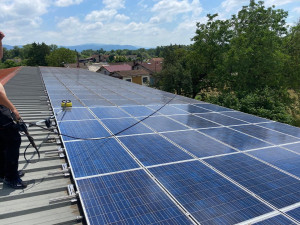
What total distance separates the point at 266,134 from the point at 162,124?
13.5 ft

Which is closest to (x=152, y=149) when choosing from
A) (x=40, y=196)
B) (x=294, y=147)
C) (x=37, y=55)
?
(x=40, y=196)

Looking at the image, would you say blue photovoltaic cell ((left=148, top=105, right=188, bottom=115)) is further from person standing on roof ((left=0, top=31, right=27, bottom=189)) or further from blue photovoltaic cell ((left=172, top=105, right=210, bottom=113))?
person standing on roof ((left=0, top=31, right=27, bottom=189))

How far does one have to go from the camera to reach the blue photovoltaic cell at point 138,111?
10584 millimetres

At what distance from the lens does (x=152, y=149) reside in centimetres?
671

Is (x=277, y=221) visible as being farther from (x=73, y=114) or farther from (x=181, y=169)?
(x=73, y=114)

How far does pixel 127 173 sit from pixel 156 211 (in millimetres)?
1438

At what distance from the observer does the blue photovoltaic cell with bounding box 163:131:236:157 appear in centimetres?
678

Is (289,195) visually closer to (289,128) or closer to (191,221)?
(191,221)

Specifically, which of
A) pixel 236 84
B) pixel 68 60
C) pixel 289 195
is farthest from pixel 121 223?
pixel 68 60

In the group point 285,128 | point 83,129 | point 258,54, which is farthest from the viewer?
point 258,54

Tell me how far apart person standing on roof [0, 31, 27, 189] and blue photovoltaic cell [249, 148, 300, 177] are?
654 cm

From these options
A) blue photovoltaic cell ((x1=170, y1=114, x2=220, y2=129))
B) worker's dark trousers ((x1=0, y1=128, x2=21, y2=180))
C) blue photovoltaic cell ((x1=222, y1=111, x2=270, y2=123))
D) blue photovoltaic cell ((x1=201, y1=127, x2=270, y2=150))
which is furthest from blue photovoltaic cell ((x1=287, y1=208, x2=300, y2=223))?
blue photovoltaic cell ((x1=222, y1=111, x2=270, y2=123))

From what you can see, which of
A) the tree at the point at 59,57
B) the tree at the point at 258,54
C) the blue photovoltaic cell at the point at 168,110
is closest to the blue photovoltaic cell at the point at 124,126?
the blue photovoltaic cell at the point at 168,110

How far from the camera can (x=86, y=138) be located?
7.22 meters
